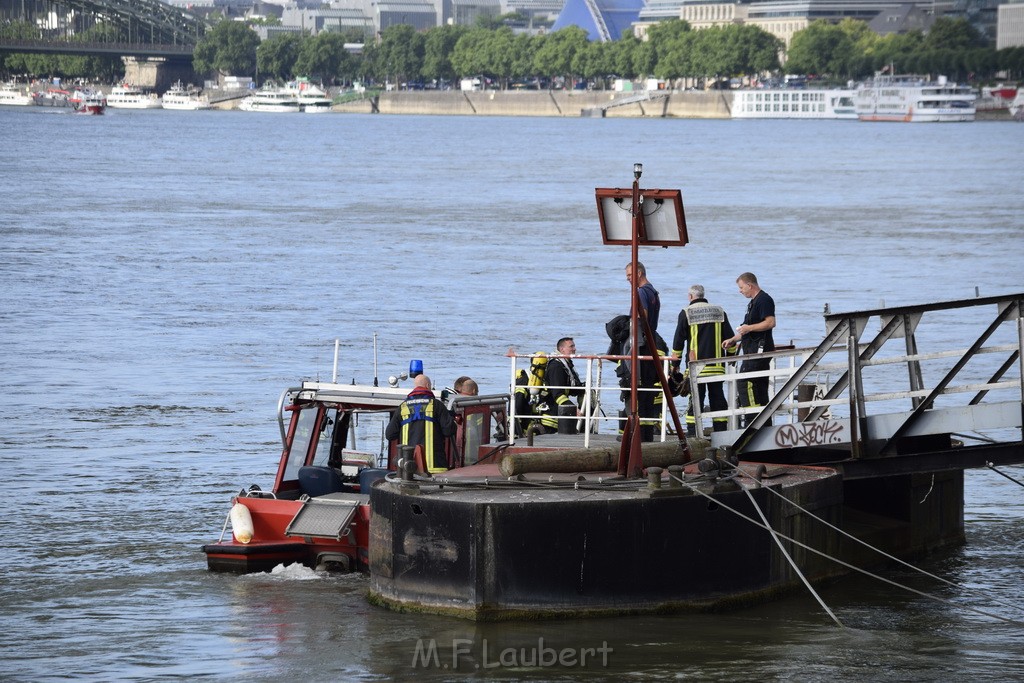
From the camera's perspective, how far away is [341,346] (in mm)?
36625

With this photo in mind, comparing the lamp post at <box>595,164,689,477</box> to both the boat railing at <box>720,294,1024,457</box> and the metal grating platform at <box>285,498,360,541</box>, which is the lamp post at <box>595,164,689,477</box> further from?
the metal grating platform at <box>285,498,360,541</box>

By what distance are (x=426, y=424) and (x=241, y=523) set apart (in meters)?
2.10

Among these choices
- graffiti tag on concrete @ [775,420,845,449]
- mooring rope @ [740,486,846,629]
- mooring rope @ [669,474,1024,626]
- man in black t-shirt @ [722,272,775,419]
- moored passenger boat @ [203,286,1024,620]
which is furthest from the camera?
man in black t-shirt @ [722,272,775,419]

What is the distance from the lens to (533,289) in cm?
4709

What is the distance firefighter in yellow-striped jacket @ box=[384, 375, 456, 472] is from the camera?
16.5 metres

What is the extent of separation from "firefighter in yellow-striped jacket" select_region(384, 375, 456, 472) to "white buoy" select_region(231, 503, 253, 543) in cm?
170

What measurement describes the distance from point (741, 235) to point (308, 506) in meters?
50.2

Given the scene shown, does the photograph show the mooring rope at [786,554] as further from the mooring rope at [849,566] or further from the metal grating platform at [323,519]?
the metal grating platform at [323,519]

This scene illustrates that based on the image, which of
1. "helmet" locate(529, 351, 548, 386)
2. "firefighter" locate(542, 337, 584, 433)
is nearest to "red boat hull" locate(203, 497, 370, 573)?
"firefighter" locate(542, 337, 584, 433)

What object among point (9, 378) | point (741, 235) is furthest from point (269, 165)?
point (9, 378)

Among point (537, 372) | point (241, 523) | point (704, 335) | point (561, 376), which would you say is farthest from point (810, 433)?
point (241, 523)

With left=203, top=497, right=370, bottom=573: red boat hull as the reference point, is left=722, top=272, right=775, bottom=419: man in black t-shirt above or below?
above

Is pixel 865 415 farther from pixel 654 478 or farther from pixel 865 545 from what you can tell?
pixel 654 478

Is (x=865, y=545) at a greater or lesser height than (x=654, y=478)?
lesser
